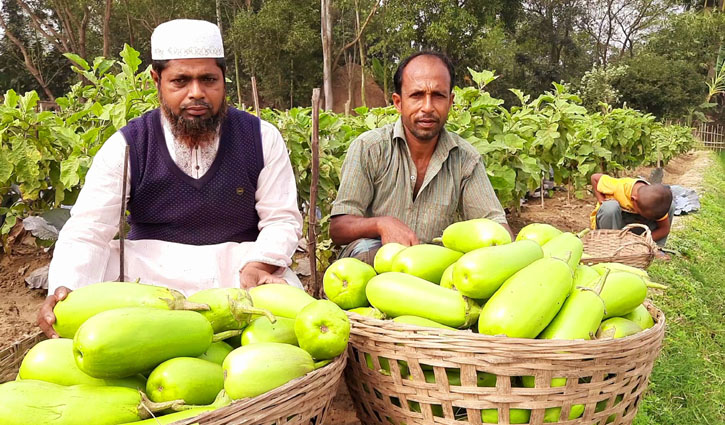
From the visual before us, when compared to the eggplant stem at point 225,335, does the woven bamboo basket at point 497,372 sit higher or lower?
lower

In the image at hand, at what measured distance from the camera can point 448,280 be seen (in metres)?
1.97

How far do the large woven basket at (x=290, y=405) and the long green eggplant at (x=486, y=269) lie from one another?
1.38 ft

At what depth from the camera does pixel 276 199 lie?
299 centimetres

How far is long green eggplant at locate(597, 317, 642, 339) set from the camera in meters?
1.78

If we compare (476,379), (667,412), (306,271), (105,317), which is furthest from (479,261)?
(306,271)

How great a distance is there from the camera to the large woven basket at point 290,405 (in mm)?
1314

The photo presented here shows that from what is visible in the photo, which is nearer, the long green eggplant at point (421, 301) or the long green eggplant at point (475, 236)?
the long green eggplant at point (421, 301)

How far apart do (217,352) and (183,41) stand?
5.28 feet

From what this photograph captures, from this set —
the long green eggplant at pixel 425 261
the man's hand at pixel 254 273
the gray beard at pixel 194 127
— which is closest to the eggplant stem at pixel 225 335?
the long green eggplant at pixel 425 261

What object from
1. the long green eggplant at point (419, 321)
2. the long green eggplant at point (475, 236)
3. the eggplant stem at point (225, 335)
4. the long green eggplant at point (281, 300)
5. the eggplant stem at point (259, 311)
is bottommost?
the long green eggplant at point (419, 321)

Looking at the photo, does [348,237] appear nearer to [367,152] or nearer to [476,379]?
[367,152]

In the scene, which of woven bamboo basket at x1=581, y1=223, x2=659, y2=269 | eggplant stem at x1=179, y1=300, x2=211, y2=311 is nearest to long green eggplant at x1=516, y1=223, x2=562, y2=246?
woven bamboo basket at x1=581, y1=223, x2=659, y2=269

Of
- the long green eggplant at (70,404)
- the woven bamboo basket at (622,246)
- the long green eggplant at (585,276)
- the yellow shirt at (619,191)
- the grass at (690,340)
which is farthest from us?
the yellow shirt at (619,191)

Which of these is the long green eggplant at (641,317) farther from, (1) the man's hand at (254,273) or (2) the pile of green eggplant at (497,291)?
(1) the man's hand at (254,273)
